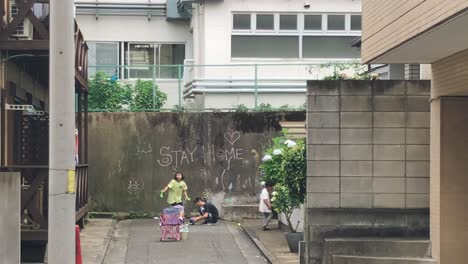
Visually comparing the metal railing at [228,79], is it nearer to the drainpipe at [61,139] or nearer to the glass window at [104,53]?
the glass window at [104,53]

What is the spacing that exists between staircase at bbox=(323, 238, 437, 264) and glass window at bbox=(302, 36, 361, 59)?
13.8 meters

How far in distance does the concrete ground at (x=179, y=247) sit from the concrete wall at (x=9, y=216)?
4111mm

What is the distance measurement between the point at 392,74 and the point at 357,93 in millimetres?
2388

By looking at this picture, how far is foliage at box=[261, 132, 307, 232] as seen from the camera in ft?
43.9

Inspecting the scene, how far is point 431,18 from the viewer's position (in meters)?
7.74

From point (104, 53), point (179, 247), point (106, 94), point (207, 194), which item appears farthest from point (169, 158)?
point (104, 53)

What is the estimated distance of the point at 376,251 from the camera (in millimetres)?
10859

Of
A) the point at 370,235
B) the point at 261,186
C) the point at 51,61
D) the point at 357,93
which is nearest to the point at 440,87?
the point at 357,93

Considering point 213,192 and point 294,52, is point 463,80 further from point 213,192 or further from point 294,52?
point 294,52

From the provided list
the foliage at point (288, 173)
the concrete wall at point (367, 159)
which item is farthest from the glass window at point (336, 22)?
the concrete wall at point (367, 159)

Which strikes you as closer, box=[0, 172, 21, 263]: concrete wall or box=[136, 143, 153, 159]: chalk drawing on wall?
box=[0, 172, 21, 263]: concrete wall

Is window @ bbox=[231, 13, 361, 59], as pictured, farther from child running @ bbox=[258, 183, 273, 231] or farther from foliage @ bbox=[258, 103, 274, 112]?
child running @ bbox=[258, 183, 273, 231]

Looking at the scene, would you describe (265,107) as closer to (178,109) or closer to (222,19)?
(178,109)

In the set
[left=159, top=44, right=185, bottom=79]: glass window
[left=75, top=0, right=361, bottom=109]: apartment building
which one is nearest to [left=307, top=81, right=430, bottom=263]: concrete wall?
[left=75, top=0, right=361, bottom=109]: apartment building
